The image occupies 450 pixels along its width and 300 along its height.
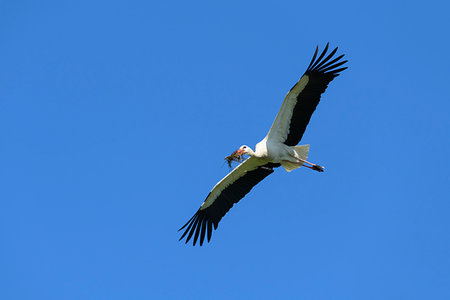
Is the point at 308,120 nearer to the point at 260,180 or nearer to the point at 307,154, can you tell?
the point at 307,154

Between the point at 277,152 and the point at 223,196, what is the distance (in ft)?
6.38

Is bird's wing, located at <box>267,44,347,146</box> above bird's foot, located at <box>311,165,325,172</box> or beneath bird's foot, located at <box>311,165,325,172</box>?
above

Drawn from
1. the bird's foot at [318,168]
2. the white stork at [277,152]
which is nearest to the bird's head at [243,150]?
the white stork at [277,152]

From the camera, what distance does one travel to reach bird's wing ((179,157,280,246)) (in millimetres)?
14664

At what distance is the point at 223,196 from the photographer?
48.6 ft

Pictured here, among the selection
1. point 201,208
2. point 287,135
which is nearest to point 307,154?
point 287,135

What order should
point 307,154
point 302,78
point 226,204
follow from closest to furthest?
point 302,78 → point 307,154 → point 226,204

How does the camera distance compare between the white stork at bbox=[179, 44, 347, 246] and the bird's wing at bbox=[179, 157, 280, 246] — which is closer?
the white stork at bbox=[179, 44, 347, 246]

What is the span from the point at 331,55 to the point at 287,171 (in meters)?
2.77

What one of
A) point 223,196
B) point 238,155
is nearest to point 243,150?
point 238,155

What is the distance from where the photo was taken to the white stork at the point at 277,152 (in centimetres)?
1306

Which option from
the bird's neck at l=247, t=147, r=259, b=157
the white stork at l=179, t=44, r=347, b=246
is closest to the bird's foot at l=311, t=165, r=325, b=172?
the white stork at l=179, t=44, r=347, b=246

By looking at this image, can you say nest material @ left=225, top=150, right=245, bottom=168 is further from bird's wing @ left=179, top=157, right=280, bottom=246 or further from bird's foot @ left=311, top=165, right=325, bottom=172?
bird's foot @ left=311, top=165, right=325, bottom=172

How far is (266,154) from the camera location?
44.9 ft
